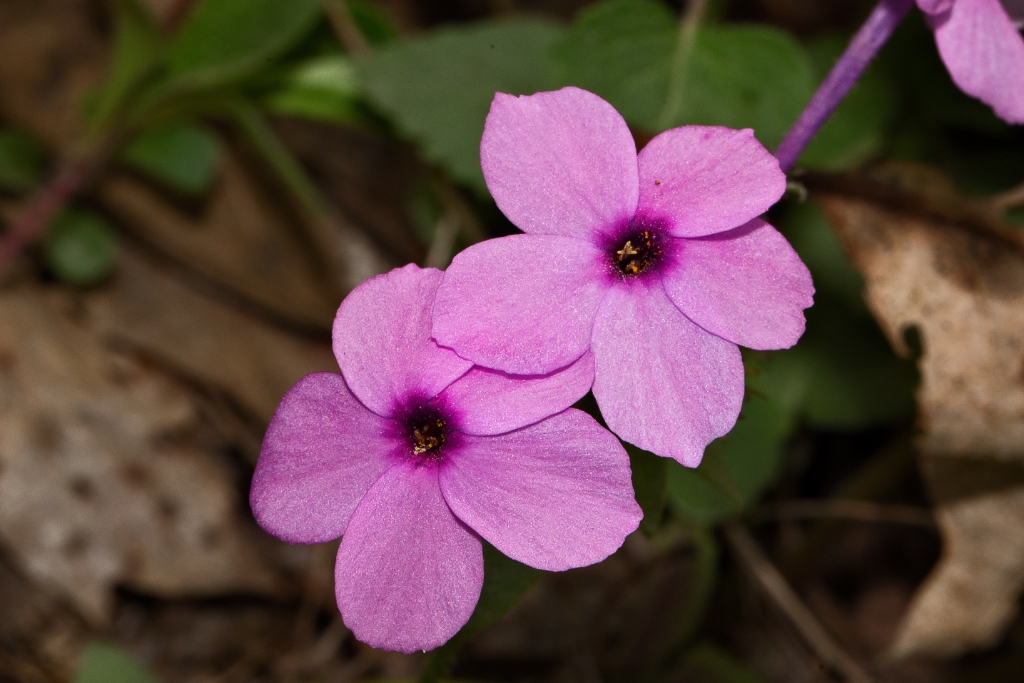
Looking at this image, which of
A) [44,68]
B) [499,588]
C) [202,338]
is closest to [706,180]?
[499,588]

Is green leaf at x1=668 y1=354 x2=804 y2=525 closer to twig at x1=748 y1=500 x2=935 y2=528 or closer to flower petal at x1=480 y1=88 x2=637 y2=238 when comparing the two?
twig at x1=748 y1=500 x2=935 y2=528

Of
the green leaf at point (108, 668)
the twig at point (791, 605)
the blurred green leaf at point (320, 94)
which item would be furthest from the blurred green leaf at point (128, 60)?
the twig at point (791, 605)

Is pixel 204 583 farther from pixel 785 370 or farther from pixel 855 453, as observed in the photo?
pixel 855 453

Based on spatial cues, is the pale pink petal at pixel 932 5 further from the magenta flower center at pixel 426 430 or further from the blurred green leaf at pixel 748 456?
the magenta flower center at pixel 426 430

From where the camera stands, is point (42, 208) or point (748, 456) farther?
point (42, 208)

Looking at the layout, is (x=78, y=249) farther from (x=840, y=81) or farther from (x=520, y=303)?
(x=840, y=81)

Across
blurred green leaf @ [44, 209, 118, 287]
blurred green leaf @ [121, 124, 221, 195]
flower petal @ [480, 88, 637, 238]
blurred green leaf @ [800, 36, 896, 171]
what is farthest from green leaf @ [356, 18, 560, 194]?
flower petal @ [480, 88, 637, 238]
